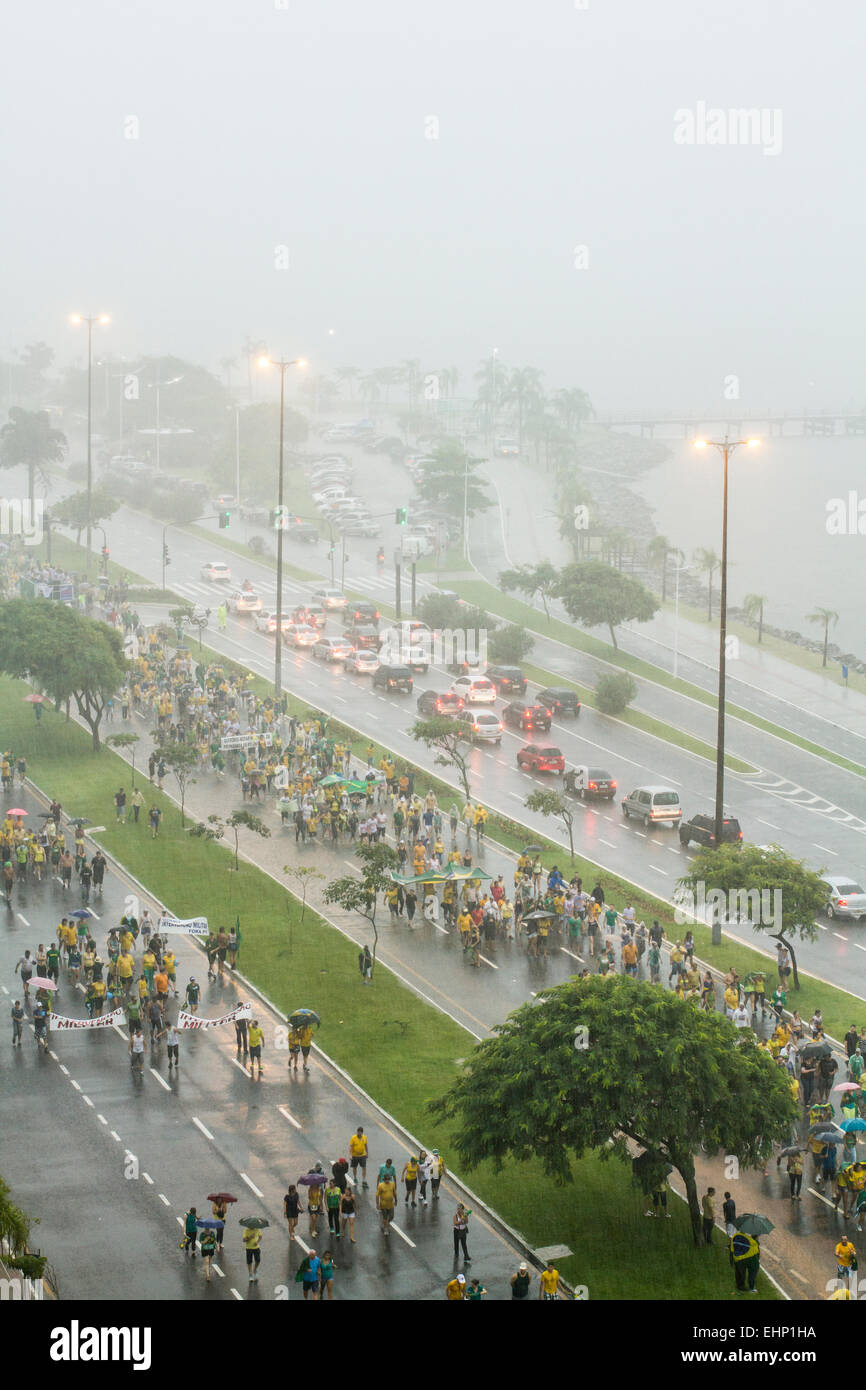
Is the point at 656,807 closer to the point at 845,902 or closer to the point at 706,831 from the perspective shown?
the point at 706,831

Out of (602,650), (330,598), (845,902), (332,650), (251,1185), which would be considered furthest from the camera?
(330,598)

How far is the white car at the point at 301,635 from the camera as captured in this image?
86.1 meters

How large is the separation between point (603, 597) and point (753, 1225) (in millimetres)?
59294

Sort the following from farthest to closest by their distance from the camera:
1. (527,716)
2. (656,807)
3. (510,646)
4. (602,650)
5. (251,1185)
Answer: (602,650) < (510,646) < (527,716) < (656,807) < (251,1185)

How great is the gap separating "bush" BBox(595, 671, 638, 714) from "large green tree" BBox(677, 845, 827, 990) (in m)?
29.3

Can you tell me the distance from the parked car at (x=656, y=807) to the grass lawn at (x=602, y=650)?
14.4 m

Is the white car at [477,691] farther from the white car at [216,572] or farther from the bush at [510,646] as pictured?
the white car at [216,572]

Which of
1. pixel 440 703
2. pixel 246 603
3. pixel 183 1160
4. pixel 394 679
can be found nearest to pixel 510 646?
pixel 394 679

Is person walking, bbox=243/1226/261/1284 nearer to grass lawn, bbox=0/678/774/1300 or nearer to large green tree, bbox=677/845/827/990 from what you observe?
grass lawn, bbox=0/678/774/1300

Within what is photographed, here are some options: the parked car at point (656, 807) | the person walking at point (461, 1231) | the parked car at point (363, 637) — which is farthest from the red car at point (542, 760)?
the person walking at point (461, 1231)

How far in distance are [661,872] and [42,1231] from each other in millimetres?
28373

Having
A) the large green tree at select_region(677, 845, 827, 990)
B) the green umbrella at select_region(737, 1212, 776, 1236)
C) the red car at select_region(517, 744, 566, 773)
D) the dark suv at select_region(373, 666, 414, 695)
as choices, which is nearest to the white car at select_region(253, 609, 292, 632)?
the dark suv at select_region(373, 666, 414, 695)

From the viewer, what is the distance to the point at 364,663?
80.6m

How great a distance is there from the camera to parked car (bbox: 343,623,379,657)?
84.9 metres
